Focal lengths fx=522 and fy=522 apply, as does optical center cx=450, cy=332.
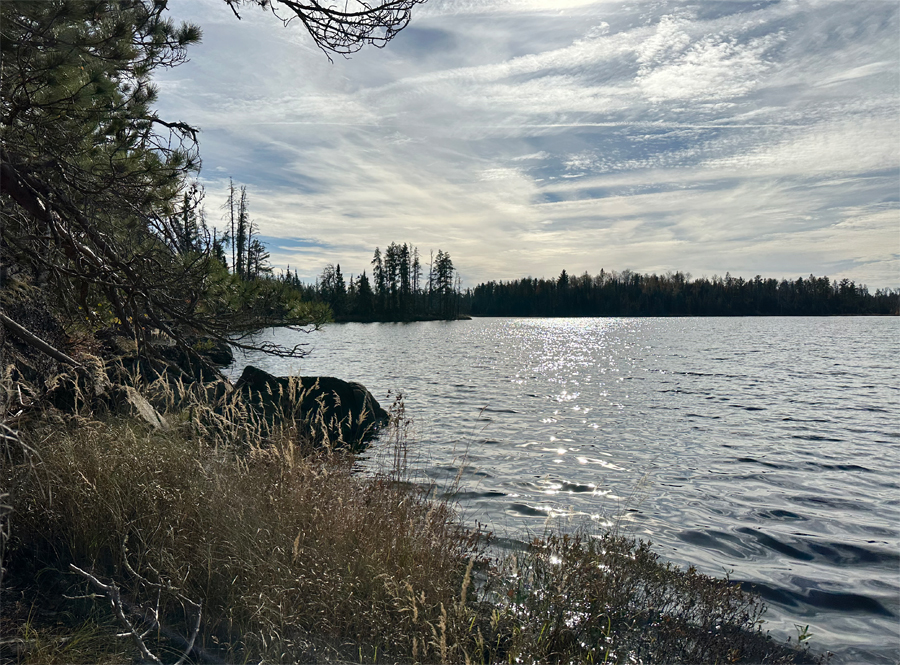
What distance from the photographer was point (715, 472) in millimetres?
9648

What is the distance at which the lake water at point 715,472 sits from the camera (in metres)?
5.82

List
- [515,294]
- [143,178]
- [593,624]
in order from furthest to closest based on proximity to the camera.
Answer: [515,294] < [143,178] < [593,624]

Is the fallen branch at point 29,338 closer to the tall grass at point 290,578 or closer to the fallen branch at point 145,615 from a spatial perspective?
the tall grass at point 290,578

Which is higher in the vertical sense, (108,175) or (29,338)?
(108,175)

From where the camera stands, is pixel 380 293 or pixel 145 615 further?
pixel 380 293

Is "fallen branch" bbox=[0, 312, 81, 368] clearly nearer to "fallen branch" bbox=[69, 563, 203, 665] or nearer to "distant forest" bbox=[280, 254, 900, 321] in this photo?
"fallen branch" bbox=[69, 563, 203, 665]

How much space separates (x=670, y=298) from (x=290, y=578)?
15030 cm

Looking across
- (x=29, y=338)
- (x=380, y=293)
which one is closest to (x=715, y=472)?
(x=29, y=338)

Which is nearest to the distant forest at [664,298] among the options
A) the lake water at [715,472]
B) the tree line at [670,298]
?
the tree line at [670,298]

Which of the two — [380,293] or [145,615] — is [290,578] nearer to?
[145,615]

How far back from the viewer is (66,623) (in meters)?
3.32

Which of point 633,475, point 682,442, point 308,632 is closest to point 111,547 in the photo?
point 308,632

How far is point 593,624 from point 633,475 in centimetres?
604

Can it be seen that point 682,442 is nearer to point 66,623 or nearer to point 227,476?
point 227,476
